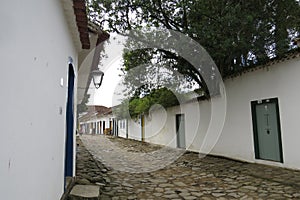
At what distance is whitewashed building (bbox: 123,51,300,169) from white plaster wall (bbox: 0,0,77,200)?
19.1 ft

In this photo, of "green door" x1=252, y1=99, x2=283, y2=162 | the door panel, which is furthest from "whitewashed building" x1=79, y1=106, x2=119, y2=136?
"green door" x1=252, y1=99, x2=283, y2=162

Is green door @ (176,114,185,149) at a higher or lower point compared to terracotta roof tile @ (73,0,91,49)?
lower

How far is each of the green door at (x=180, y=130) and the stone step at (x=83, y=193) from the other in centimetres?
842

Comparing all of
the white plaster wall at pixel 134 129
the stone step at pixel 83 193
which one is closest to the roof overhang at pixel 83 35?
the stone step at pixel 83 193

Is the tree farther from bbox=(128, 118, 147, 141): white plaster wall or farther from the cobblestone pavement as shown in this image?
bbox=(128, 118, 147, 141): white plaster wall

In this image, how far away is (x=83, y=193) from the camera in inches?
179

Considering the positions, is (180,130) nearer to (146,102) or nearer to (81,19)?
(146,102)

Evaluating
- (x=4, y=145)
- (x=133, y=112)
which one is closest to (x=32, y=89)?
(x=4, y=145)

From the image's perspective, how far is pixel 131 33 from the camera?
8883mm


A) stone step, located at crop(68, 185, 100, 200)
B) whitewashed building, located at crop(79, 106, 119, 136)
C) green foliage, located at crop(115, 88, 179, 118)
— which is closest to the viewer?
stone step, located at crop(68, 185, 100, 200)

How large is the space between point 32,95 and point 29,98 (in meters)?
0.10

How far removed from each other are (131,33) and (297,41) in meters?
5.62

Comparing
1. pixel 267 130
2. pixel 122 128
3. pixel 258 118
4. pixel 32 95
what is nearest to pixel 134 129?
pixel 122 128

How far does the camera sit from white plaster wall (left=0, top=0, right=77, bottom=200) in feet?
5.51
